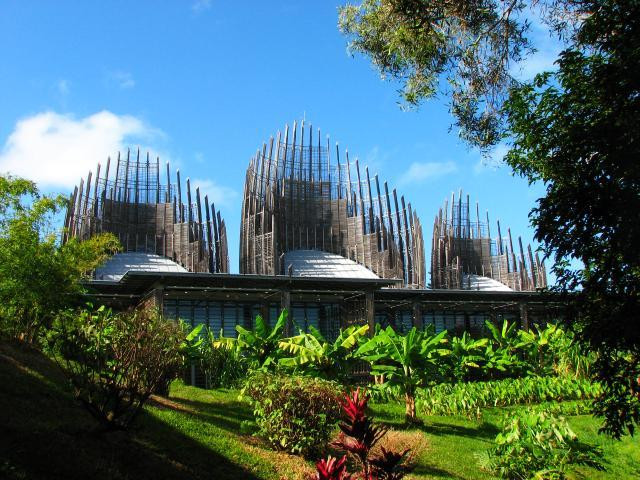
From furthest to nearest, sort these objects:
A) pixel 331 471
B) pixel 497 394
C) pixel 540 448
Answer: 1. pixel 497 394
2. pixel 540 448
3. pixel 331 471

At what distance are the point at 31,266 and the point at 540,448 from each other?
421 inches

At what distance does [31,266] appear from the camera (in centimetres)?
1358

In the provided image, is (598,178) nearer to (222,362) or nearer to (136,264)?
(222,362)

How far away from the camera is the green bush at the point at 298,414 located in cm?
1022

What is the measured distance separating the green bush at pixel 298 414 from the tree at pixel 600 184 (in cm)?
428

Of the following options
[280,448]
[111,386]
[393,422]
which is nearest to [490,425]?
[393,422]

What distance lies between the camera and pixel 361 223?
32.5 m

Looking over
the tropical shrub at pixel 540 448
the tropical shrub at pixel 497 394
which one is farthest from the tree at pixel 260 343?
the tropical shrub at pixel 540 448

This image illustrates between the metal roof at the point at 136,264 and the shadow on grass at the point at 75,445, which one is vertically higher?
the metal roof at the point at 136,264

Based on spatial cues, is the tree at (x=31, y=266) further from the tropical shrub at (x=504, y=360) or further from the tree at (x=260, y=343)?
the tropical shrub at (x=504, y=360)

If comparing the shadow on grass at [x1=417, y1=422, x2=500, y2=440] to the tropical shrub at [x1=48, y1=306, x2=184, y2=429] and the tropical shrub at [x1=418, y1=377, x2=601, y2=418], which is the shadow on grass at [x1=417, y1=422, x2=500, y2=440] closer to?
the tropical shrub at [x1=418, y1=377, x2=601, y2=418]

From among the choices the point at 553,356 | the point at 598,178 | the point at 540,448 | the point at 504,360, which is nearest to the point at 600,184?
the point at 598,178

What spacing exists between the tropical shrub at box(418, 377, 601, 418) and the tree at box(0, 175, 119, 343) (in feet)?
31.6

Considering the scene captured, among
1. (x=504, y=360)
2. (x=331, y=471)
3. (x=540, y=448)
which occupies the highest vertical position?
(x=504, y=360)
